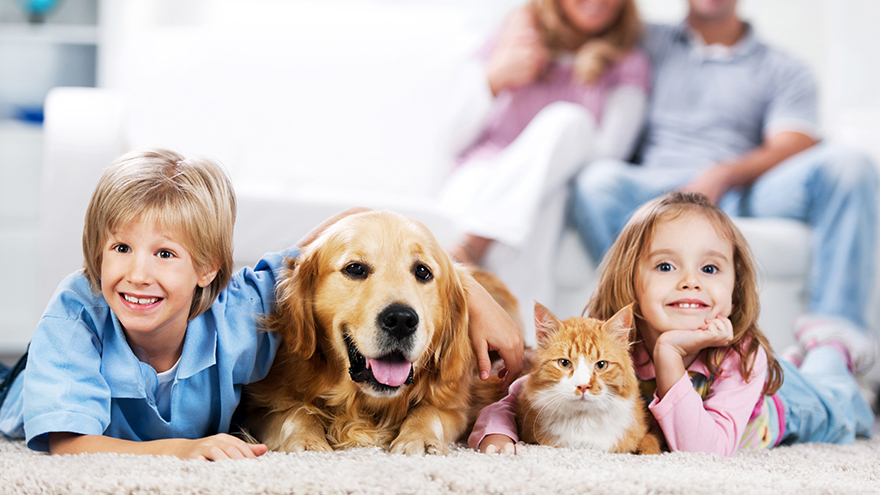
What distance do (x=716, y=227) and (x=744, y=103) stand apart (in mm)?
1689

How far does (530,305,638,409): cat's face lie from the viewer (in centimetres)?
109

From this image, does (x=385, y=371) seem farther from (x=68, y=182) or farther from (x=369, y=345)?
(x=68, y=182)

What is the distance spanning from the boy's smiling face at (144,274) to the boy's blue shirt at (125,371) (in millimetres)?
58

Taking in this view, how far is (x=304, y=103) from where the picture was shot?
2.67 metres

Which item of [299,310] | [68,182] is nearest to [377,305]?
[299,310]

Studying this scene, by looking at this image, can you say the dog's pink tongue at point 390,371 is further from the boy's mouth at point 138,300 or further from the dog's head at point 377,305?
the boy's mouth at point 138,300

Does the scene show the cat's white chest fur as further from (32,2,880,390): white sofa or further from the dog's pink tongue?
(32,2,880,390): white sofa

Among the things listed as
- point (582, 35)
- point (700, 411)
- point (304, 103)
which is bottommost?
point (700, 411)

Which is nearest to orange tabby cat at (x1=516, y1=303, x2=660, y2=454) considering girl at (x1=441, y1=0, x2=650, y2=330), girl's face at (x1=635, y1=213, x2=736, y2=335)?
girl's face at (x1=635, y1=213, x2=736, y2=335)

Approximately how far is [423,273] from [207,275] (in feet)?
1.15

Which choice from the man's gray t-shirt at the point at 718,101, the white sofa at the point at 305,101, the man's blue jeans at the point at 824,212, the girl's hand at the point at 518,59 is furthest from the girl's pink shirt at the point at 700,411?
the girl's hand at the point at 518,59

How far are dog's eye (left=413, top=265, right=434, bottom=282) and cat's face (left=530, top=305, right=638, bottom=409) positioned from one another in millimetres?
221

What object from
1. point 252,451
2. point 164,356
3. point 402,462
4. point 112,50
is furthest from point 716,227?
point 112,50

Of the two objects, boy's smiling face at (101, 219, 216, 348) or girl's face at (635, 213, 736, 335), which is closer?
boy's smiling face at (101, 219, 216, 348)
